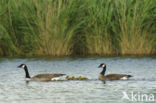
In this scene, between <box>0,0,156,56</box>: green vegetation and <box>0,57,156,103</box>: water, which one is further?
<box>0,0,156,56</box>: green vegetation

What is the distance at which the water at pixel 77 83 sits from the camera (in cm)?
1362

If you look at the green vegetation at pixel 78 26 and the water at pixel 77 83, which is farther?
the green vegetation at pixel 78 26

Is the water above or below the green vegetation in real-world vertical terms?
below

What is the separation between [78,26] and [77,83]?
674 cm

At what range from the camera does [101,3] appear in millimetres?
22641

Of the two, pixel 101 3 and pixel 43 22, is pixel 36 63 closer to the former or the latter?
pixel 43 22

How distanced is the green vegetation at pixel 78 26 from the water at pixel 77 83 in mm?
690

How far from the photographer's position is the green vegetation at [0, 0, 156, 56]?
22.6 m

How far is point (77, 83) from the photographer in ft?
54.3

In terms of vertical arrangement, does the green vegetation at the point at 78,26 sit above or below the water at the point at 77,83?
above

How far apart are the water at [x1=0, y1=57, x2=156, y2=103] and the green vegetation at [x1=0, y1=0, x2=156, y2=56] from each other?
2.26ft

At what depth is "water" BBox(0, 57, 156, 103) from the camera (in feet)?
44.7

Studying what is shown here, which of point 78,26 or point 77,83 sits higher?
point 78,26

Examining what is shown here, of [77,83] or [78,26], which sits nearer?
[77,83]
